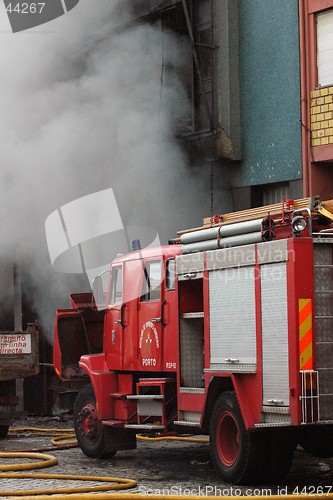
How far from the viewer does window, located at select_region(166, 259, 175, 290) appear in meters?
11.9

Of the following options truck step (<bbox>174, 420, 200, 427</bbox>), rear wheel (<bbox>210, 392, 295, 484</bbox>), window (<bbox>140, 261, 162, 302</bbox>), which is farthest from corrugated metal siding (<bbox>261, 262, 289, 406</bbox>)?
window (<bbox>140, 261, 162, 302</bbox>)

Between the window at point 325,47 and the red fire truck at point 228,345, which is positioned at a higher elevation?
the window at point 325,47

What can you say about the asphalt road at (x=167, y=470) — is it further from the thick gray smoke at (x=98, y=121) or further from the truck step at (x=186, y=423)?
the thick gray smoke at (x=98, y=121)

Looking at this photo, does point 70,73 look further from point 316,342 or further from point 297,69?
point 316,342

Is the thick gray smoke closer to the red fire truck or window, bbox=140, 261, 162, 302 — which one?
the red fire truck

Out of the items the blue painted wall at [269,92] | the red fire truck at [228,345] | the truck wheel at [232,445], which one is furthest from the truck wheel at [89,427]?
the blue painted wall at [269,92]

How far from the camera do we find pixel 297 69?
16781 mm

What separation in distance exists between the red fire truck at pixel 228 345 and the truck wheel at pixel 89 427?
0.06 feet

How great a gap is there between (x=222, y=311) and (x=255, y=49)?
7.94m

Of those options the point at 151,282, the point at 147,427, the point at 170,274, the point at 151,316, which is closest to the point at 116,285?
the point at 151,282

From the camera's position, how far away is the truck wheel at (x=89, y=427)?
1289cm

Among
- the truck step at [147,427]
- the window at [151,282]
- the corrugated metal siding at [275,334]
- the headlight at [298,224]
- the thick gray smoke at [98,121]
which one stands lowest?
the truck step at [147,427]

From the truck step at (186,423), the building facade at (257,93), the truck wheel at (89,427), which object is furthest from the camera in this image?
the building facade at (257,93)

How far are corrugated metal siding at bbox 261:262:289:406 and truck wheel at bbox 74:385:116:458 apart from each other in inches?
136
